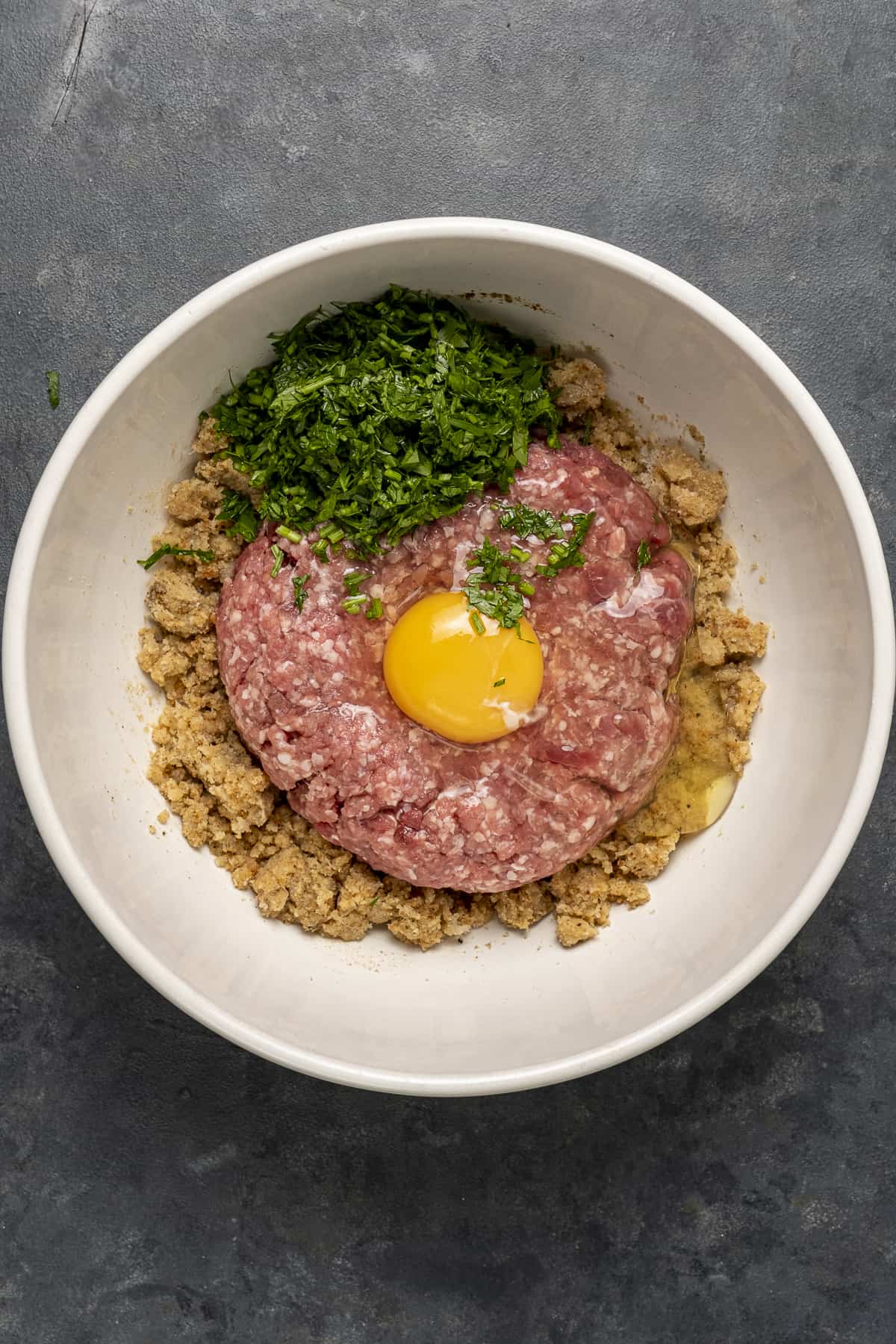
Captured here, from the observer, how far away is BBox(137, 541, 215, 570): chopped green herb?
2.70 m

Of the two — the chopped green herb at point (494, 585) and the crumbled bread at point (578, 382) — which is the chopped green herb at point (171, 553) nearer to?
the chopped green herb at point (494, 585)

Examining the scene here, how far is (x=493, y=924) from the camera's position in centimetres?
279

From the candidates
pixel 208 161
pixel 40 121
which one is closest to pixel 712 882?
pixel 208 161

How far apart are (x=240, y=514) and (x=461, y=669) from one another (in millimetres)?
746

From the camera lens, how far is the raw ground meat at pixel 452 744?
2.54 metres

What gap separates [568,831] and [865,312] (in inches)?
70.6

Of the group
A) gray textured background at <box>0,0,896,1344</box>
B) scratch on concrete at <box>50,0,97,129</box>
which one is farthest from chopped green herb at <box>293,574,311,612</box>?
scratch on concrete at <box>50,0,97,129</box>

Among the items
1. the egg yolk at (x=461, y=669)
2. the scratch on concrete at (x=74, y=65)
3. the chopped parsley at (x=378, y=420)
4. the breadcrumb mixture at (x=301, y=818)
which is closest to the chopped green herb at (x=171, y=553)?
the breadcrumb mixture at (x=301, y=818)

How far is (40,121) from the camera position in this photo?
3.00m

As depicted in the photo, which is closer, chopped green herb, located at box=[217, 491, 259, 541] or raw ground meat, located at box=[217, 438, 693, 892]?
raw ground meat, located at box=[217, 438, 693, 892]

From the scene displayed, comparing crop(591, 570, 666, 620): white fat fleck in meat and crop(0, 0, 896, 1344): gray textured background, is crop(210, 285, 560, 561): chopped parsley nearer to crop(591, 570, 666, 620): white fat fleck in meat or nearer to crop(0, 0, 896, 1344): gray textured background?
crop(591, 570, 666, 620): white fat fleck in meat

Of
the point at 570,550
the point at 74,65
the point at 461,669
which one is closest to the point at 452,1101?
the point at 461,669

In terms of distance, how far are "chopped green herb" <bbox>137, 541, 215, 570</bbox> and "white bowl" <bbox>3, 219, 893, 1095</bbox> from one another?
0.06m

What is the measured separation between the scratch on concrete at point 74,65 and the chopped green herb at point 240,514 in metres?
1.33
